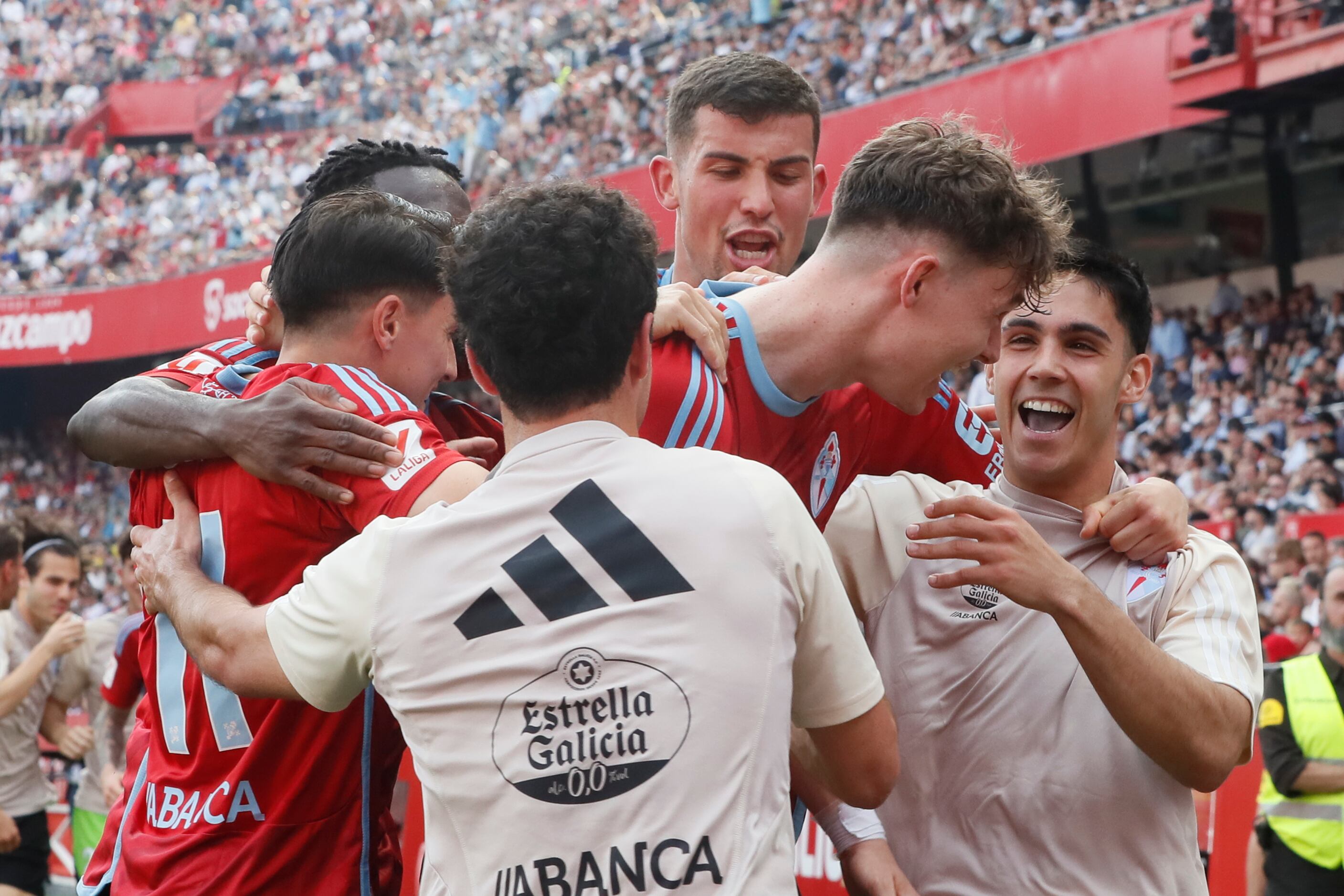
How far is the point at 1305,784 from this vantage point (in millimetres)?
6141

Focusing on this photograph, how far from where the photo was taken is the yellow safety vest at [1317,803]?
6.14 metres

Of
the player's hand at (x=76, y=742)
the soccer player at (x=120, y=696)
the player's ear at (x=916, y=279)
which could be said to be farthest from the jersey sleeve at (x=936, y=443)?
the player's hand at (x=76, y=742)

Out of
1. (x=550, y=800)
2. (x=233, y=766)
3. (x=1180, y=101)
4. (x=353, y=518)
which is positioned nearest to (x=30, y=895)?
(x=233, y=766)

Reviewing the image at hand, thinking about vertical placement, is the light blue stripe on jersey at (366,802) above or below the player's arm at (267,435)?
below

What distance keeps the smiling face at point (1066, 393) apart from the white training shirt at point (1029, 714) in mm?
80

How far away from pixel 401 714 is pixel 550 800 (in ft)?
0.85

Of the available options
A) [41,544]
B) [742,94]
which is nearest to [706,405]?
[742,94]

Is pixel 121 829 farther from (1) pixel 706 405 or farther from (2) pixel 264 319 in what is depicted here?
(1) pixel 706 405

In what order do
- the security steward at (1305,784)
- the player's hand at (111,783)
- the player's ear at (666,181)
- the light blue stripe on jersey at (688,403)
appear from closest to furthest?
the light blue stripe on jersey at (688,403) < the player's ear at (666,181) < the security steward at (1305,784) < the player's hand at (111,783)

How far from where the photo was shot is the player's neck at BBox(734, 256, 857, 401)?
9.20ft

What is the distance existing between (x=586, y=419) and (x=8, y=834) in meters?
6.15

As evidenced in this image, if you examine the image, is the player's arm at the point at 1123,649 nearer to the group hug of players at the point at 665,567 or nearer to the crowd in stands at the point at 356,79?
the group hug of players at the point at 665,567

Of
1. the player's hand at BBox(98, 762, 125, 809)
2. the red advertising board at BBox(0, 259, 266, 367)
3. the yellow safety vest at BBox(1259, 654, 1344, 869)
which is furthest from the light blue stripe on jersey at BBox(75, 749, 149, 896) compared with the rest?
the red advertising board at BBox(0, 259, 266, 367)

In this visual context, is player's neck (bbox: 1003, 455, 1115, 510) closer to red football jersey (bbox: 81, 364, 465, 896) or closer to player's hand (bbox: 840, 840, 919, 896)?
player's hand (bbox: 840, 840, 919, 896)
